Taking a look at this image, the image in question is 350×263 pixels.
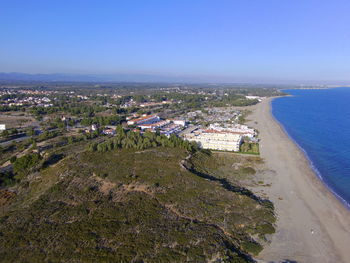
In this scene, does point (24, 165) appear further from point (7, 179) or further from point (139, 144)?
point (139, 144)

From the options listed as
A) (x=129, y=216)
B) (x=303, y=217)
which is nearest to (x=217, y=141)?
(x=303, y=217)

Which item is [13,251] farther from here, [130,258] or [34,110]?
[34,110]

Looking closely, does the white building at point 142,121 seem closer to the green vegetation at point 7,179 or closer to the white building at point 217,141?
the white building at point 217,141

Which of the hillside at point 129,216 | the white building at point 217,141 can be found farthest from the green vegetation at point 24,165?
the white building at point 217,141

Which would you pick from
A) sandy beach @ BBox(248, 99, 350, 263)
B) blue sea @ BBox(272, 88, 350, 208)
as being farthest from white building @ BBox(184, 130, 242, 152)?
blue sea @ BBox(272, 88, 350, 208)

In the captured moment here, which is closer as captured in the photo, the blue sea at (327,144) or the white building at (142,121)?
the blue sea at (327,144)
